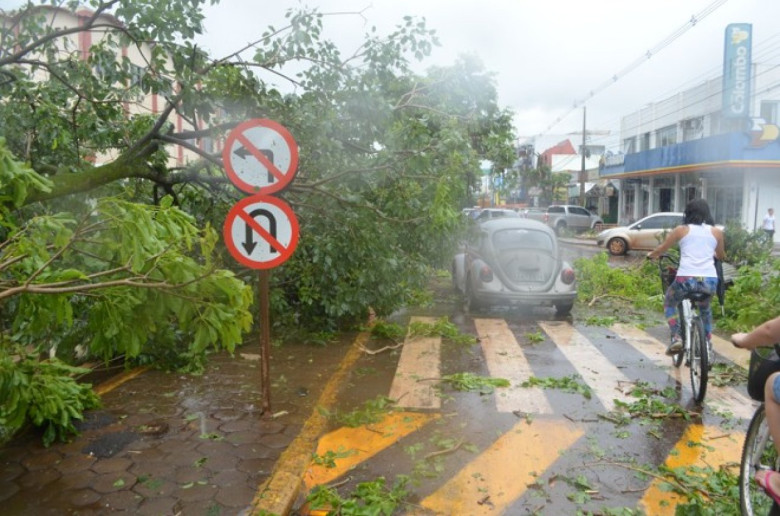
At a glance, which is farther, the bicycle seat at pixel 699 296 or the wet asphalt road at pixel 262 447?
the bicycle seat at pixel 699 296

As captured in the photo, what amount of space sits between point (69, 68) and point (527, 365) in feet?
20.9

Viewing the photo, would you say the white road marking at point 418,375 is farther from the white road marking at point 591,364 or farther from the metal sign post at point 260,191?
the metal sign post at point 260,191

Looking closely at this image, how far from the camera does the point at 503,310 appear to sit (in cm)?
1120

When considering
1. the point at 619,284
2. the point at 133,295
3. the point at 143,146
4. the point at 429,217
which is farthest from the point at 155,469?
the point at 619,284

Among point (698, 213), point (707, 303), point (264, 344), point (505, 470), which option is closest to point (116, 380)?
point (264, 344)

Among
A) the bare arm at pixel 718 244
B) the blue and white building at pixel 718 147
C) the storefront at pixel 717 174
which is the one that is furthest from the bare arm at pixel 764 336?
the storefront at pixel 717 174

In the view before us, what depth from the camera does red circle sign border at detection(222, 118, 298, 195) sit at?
192 inches

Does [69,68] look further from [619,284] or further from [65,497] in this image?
[619,284]

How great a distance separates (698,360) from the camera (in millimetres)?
5812

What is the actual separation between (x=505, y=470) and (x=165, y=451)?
2370mm

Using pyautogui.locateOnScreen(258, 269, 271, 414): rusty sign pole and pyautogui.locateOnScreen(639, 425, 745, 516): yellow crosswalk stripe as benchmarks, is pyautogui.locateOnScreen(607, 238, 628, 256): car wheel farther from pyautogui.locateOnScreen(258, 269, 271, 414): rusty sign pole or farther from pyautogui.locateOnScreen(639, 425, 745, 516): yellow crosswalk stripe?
pyautogui.locateOnScreen(258, 269, 271, 414): rusty sign pole

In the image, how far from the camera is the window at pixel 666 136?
119ft

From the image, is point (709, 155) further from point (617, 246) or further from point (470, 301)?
point (470, 301)

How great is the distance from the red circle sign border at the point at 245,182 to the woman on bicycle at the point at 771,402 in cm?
335
